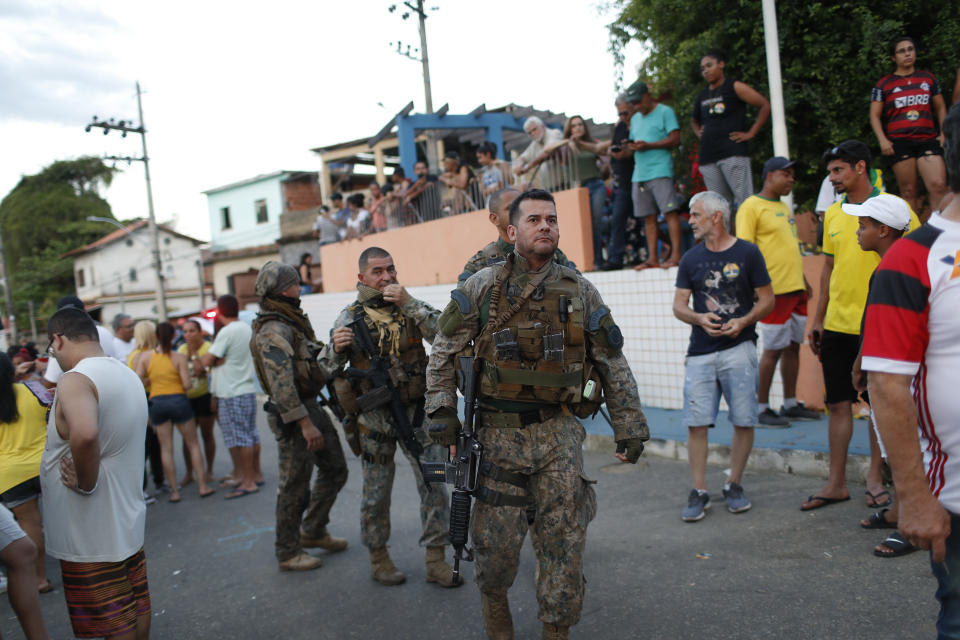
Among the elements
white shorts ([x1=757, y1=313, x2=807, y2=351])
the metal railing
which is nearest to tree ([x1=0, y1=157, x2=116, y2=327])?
the metal railing

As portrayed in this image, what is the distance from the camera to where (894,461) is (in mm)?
1912

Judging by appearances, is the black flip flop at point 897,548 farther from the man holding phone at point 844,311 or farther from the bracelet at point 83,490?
the bracelet at point 83,490

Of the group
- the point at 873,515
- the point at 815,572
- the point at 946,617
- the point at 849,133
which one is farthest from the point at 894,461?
the point at 849,133

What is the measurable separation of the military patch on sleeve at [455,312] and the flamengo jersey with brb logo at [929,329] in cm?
166

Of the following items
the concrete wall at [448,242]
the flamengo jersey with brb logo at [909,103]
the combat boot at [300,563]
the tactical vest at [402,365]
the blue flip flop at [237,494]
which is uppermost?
the flamengo jersey with brb logo at [909,103]

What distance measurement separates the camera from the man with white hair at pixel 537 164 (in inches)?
382

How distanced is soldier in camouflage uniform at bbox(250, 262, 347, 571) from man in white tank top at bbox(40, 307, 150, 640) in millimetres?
1334

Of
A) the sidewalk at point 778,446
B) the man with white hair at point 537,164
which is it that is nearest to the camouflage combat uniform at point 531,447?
the sidewalk at point 778,446

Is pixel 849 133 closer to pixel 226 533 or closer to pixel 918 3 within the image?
pixel 918 3

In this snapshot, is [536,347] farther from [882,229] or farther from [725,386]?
[725,386]

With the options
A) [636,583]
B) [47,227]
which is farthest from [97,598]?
[47,227]

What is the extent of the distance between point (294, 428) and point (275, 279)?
1.01 m

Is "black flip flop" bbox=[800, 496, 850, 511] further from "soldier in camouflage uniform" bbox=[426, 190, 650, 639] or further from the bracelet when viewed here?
the bracelet

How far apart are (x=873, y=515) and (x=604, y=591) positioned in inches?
67.9
